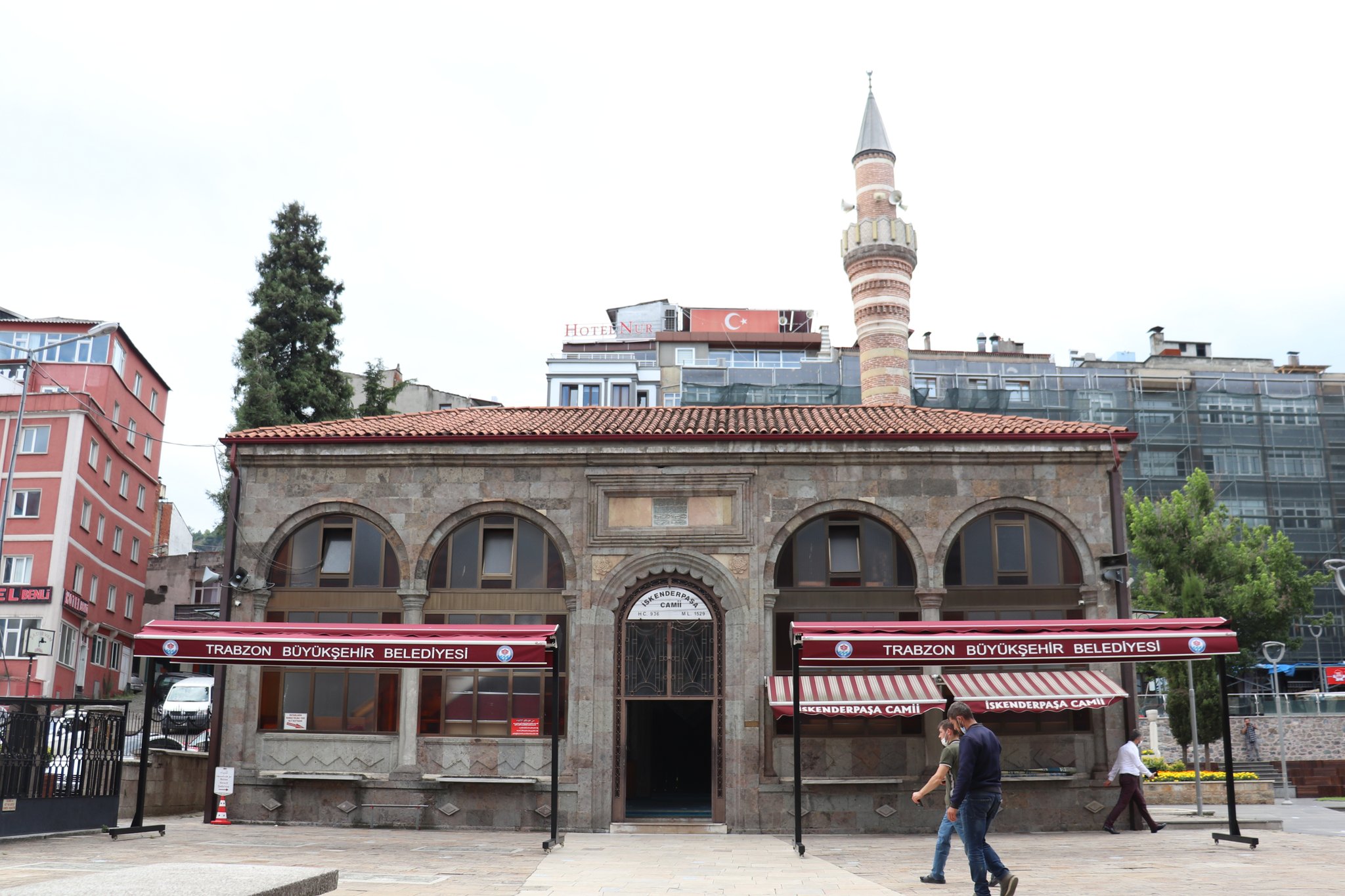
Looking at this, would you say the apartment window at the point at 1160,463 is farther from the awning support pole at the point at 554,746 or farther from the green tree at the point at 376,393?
the awning support pole at the point at 554,746

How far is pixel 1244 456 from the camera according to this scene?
50656 millimetres

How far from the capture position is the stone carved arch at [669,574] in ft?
60.0

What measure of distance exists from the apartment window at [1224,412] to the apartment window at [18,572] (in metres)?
47.1

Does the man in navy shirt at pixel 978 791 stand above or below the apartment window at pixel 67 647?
below

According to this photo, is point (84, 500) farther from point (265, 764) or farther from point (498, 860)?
point (498, 860)

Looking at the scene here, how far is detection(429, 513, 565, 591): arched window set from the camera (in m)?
18.8

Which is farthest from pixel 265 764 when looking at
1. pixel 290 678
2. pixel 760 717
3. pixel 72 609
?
pixel 72 609

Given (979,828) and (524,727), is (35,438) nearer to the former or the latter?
(524,727)

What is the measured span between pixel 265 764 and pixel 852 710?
9.42 meters

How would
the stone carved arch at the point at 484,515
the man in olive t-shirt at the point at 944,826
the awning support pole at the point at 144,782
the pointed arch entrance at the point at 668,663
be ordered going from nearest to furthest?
the man in olive t-shirt at the point at 944,826 < the awning support pole at the point at 144,782 < the pointed arch entrance at the point at 668,663 < the stone carved arch at the point at 484,515

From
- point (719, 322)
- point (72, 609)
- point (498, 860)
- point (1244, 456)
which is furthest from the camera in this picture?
point (719, 322)

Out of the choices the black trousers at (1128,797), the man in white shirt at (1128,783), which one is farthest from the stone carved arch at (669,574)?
the black trousers at (1128,797)

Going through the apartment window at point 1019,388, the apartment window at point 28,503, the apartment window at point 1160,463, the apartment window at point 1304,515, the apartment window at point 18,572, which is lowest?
the apartment window at point 18,572

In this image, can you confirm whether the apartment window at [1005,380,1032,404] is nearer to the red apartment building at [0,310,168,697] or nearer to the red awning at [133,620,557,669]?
the red apartment building at [0,310,168,697]
